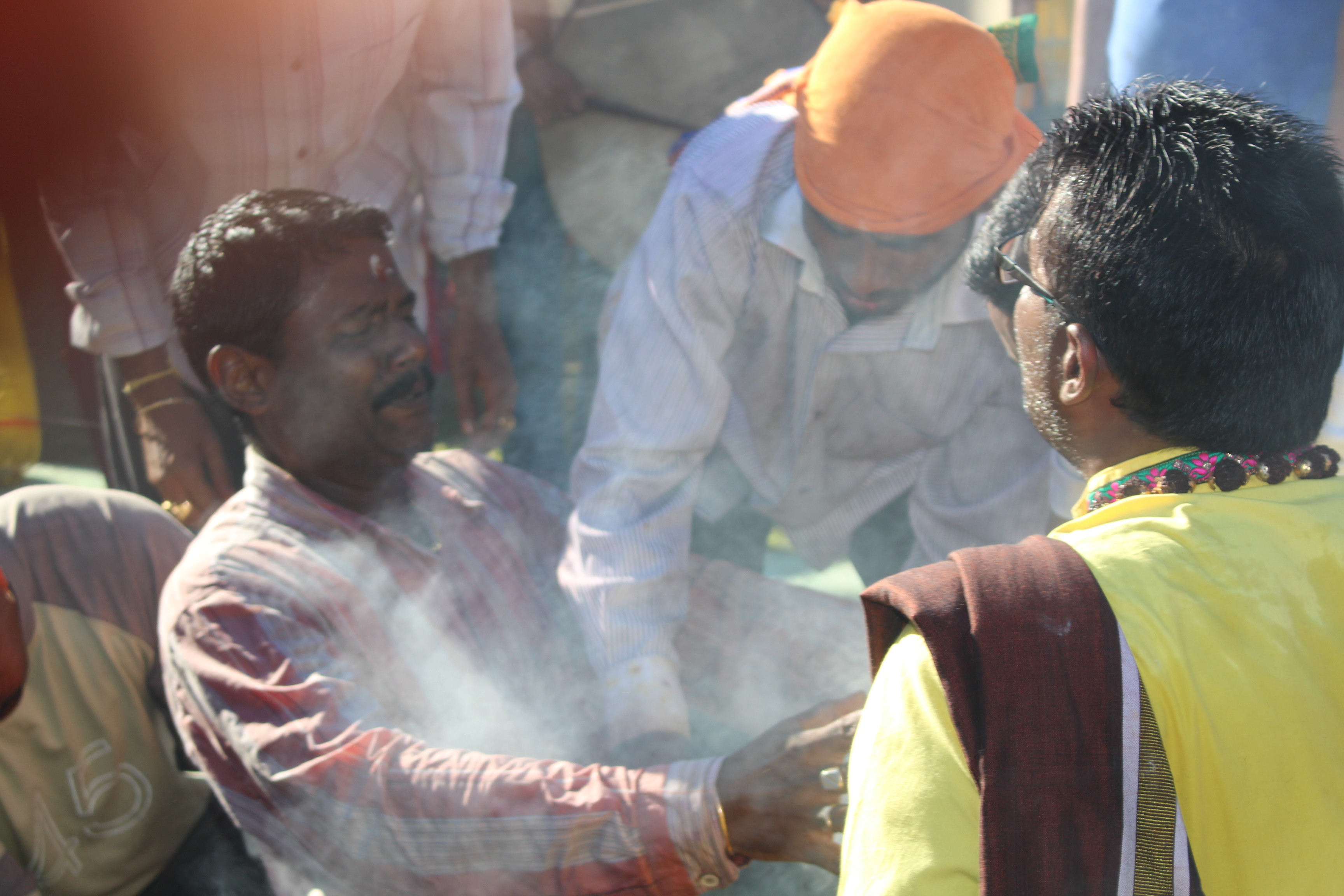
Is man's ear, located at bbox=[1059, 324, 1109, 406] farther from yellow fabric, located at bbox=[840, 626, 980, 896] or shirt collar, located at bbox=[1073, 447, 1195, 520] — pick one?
yellow fabric, located at bbox=[840, 626, 980, 896]

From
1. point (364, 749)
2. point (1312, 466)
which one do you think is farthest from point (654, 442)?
point (1312, 466)

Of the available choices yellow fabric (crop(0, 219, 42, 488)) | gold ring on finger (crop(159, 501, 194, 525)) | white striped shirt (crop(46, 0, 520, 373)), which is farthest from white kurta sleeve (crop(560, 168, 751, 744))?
yellow fabric (crop(0, 219, 42, 488))

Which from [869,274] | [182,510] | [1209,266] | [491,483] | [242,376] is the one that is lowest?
[182,510]

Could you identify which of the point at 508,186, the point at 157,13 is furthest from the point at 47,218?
the point at 508,186

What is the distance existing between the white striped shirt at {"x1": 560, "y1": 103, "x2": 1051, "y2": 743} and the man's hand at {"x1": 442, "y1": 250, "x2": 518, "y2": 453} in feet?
1.14

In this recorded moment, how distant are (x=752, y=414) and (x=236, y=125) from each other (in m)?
1.53

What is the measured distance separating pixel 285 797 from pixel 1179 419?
147cm

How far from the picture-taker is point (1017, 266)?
4.08 feet

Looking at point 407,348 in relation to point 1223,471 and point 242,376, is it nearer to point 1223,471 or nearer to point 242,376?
point 242,376

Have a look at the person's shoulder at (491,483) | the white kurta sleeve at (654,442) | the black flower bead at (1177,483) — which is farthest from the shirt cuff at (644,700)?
the black flower bead at (1177,483)

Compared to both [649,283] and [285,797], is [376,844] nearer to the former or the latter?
[285,797]

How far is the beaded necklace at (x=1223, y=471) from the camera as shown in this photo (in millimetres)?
1087

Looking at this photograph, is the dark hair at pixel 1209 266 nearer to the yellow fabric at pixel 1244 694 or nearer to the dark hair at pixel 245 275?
the yellow fabric at pixel 1244 694

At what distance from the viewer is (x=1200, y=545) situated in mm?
1009
